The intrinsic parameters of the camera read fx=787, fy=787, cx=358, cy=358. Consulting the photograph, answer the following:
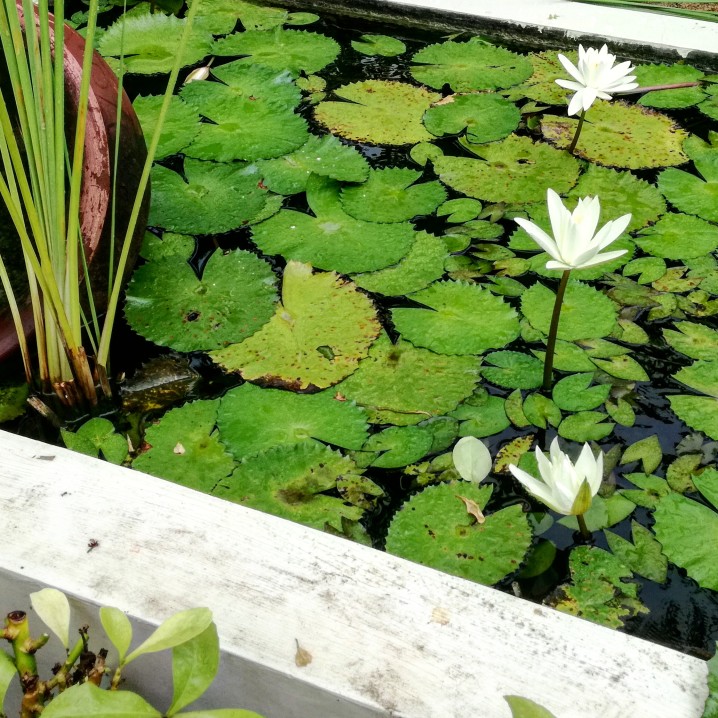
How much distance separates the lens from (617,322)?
138 cm

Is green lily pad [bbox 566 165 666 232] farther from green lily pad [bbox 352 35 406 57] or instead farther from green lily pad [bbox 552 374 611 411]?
green lily pad [bbox 352 35 406 57]

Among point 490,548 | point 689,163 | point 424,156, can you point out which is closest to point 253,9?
point 424,156

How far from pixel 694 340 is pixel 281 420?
71cm

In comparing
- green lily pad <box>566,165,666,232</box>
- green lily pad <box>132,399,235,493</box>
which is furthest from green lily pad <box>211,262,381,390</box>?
green lily pad <box>566,165,666,232</box>

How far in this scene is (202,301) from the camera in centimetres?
140

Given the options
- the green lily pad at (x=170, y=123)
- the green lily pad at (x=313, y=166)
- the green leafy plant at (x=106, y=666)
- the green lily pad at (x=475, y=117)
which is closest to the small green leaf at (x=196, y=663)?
the green leafy plant at (x=106, y=666)

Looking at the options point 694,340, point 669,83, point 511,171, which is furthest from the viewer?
point 669,83

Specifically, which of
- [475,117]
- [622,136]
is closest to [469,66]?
[475,117]

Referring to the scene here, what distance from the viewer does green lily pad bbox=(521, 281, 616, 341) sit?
4.47 feet

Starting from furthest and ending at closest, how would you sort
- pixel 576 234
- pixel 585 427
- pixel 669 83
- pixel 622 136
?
1. pixel 669 83
2. pixel 622 136
3. pixel 585 427
4. pixel 576 234

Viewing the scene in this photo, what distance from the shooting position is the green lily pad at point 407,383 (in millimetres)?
1230

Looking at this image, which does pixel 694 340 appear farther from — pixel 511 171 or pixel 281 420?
pixel 281 420

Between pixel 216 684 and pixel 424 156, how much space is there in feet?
4.26

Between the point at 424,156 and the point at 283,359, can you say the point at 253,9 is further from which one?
the point at 283,359
